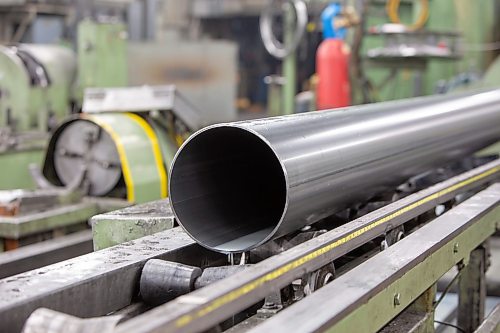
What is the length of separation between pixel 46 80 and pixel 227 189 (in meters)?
3.53

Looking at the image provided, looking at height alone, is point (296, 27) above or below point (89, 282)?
above

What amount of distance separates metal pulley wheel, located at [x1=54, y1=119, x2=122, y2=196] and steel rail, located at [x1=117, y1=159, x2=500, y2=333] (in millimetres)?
1777

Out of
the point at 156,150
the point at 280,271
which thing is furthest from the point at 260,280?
the point at 156,150

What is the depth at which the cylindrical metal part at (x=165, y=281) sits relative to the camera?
4.55 feet

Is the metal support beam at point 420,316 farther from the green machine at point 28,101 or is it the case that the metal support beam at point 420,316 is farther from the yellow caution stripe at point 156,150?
the green machine at point 28,101

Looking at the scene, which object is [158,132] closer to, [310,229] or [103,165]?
[103,165]

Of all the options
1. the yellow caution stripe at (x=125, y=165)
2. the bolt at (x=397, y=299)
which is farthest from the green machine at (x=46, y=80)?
the bolt at (x=397, y=299)

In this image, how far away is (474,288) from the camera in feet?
7.38

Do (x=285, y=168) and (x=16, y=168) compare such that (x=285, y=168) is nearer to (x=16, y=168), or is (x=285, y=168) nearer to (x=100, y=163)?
(x=100, y=163)

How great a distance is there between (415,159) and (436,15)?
2.60m

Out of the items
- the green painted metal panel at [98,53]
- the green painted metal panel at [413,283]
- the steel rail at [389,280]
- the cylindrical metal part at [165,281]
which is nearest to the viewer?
the steel rail at [389,280]

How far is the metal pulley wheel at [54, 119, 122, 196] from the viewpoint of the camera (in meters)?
3.27

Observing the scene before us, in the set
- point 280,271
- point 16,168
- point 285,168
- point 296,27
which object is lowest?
point 16,168

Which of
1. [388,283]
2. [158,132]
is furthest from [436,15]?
[388,283]
